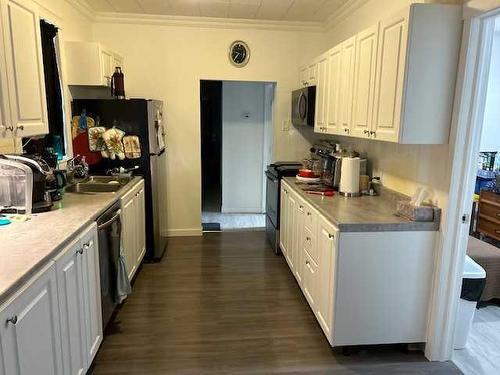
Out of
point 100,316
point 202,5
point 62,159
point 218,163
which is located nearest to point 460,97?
point 100,316

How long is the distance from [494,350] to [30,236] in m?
2.92

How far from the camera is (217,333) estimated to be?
268 cm

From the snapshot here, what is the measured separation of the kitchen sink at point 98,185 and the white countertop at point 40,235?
32cm

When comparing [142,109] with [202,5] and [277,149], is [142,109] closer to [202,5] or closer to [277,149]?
[202,5]

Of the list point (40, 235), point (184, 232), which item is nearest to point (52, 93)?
point (40, 235)

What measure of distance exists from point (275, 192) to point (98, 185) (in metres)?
1.86

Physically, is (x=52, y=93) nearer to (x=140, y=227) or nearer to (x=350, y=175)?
(x=140, y=227)

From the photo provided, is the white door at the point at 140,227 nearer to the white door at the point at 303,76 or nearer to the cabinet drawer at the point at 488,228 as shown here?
the white door at the point at 303,76

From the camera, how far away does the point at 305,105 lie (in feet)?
13.0

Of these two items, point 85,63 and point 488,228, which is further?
point 488,228

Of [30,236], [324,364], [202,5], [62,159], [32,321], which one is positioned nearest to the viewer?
[32,321]

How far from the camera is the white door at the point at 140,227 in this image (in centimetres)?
350

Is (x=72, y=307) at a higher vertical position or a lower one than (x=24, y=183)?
lower

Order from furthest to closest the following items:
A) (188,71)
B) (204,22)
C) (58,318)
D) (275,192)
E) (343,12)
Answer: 1. (188,71)
2. (204,22)
3. (275,192)
4. (343,12)
5. (58,318)
